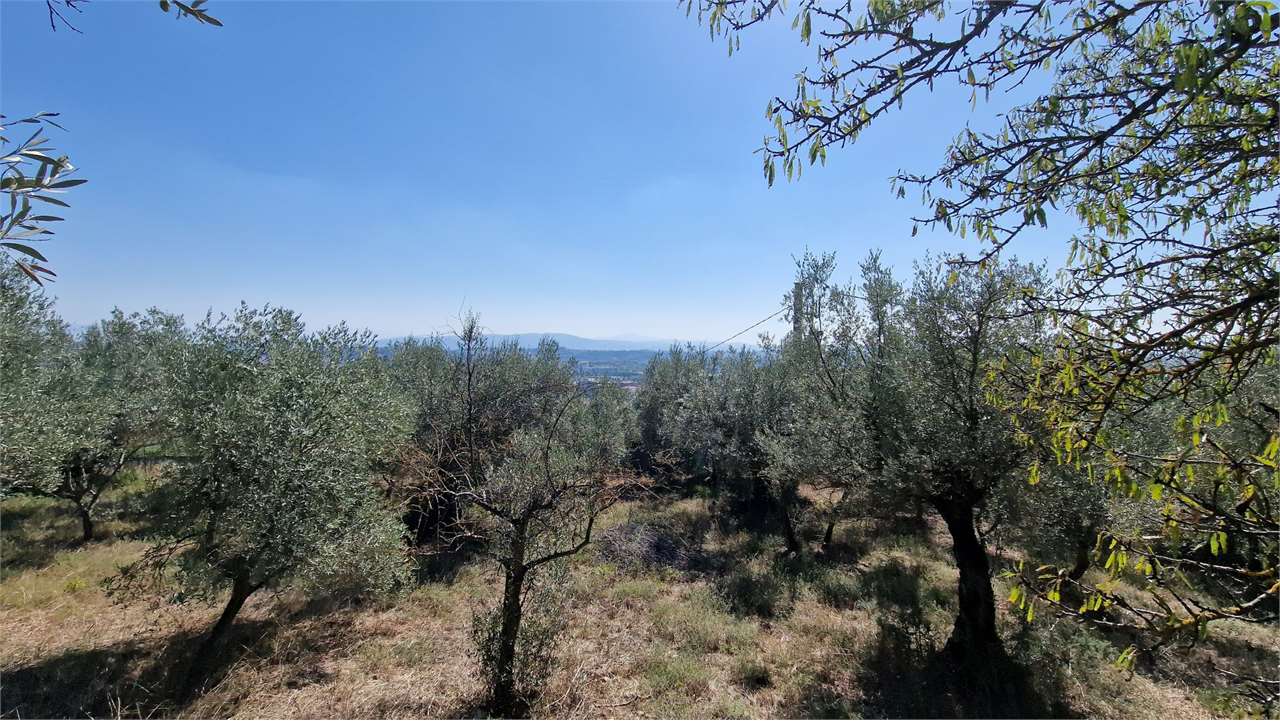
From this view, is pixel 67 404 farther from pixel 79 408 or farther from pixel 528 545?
pixel 528 545

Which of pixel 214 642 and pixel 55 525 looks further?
pixel 55 525

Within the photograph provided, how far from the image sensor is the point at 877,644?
9820mm

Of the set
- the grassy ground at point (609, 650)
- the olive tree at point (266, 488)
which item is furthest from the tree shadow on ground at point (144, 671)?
the olive tree at point (266, 488)

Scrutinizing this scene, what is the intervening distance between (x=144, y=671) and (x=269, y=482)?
4.47m

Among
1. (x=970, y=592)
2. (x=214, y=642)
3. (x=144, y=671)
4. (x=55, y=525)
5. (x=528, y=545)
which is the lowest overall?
(x=144, y=671)

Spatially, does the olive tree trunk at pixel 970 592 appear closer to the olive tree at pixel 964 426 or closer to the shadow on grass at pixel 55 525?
the olive tree at pixel 964 426

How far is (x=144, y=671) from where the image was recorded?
8.46m

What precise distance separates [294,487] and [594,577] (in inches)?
324

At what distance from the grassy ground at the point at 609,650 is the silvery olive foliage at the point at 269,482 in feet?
5.25

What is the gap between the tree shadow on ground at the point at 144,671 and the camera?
24.4 ft

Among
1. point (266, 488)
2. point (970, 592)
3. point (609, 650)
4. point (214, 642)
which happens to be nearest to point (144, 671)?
point (214, 642)


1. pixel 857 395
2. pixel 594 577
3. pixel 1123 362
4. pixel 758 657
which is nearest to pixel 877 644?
pixel 758 657

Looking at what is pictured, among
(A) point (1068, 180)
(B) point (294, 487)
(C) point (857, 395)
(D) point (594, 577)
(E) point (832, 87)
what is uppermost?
(E) point (832, 87)

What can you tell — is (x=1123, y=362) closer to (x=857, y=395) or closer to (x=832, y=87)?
(x=832, y=87)
